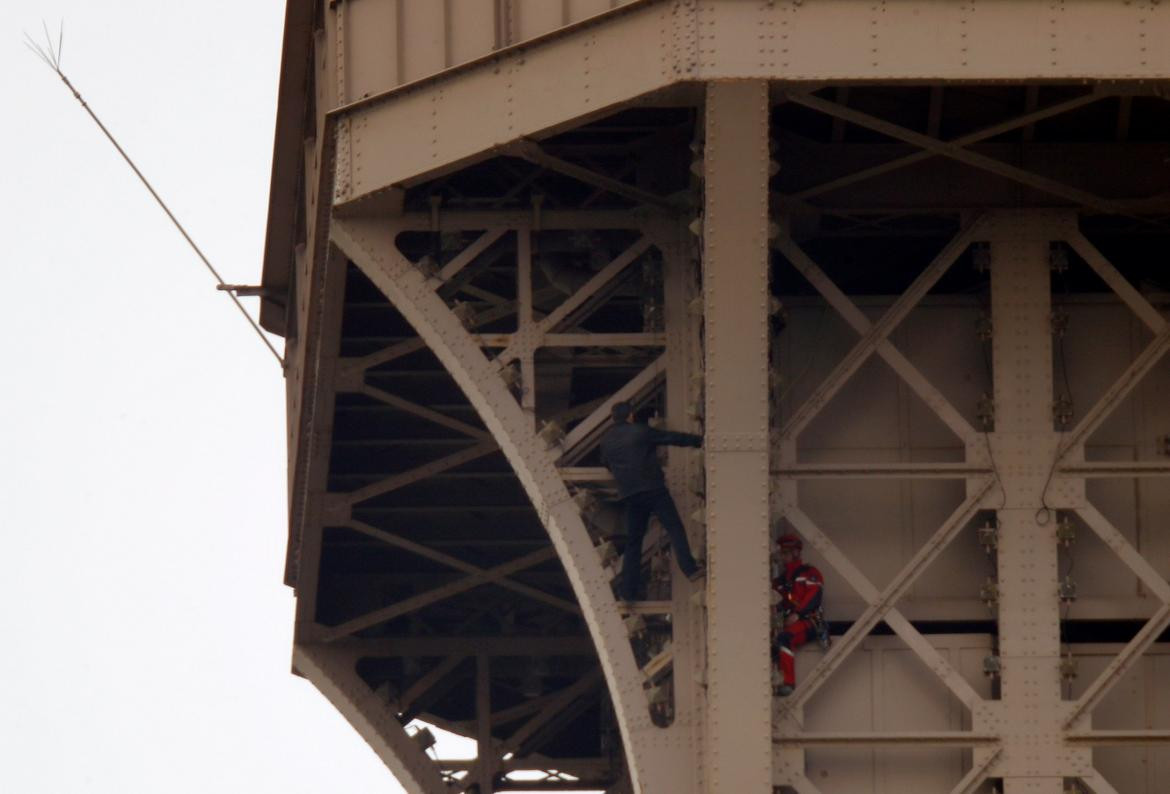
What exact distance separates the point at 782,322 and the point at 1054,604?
3331 millimetres

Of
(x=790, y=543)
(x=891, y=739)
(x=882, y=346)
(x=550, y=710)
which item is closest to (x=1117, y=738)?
(x=891, y=739)

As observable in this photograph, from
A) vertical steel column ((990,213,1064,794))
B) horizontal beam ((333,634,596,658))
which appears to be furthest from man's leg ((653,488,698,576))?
horizontal beam ((333,634,596,658))

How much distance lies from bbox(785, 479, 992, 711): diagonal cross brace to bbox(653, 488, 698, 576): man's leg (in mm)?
1190

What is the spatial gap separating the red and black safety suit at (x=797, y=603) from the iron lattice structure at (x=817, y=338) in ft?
0.83

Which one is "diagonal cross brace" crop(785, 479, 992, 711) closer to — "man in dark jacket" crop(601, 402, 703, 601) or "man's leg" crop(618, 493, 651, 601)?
"man in dark jacket" crop(601, 402, 703, 601)

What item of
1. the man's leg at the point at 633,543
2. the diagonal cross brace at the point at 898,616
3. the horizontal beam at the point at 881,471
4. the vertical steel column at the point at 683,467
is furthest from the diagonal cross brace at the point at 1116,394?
the man's leg at the point at 633,543

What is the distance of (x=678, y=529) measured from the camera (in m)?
30.8

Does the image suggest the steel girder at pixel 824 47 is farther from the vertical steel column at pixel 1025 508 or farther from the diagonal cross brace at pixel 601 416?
the vertical steel column at pixel 1025 508

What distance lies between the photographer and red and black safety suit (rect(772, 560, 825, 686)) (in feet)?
100

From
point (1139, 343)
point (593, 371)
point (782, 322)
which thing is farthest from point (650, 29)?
point (593, 371)

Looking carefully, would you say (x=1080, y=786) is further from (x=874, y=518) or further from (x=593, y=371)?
(x=593, y=371)

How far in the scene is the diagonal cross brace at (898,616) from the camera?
3048 cm

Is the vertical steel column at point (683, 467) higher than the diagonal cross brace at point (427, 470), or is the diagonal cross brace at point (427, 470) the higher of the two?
the diagonal cross brace at point (427, 470)

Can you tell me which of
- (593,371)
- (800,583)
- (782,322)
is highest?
(593,371)
